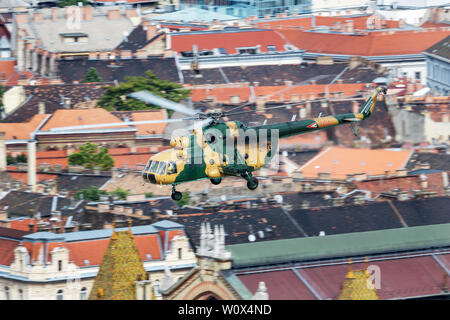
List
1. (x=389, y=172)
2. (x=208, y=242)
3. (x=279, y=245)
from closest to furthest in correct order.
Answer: (x=208, y=242) < (x=279, y=245) < (x=389, y=172)

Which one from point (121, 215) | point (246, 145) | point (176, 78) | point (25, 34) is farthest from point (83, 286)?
point (25, 34)

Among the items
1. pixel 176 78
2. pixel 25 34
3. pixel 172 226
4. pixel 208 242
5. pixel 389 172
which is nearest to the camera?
pixel 208 242

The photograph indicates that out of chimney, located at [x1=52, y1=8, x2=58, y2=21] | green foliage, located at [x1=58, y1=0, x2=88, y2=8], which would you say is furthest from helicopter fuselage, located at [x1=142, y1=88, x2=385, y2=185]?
green foliage, located at [x1=58, y1=0, x2=88, y2=8]

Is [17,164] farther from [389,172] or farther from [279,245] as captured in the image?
[279,245]

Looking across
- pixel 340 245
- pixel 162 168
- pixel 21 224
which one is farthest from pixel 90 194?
pixel 162 168

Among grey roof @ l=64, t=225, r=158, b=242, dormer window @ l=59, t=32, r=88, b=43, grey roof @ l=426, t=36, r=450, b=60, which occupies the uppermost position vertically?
dormer window @ l=59, t=32, r=88, b=43

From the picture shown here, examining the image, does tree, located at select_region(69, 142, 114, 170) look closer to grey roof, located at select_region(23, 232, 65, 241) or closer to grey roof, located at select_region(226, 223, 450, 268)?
grey roof, located at select_region(23, 232, 65, 241)

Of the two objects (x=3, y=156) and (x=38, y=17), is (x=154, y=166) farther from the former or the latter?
(x=38, y=17)
